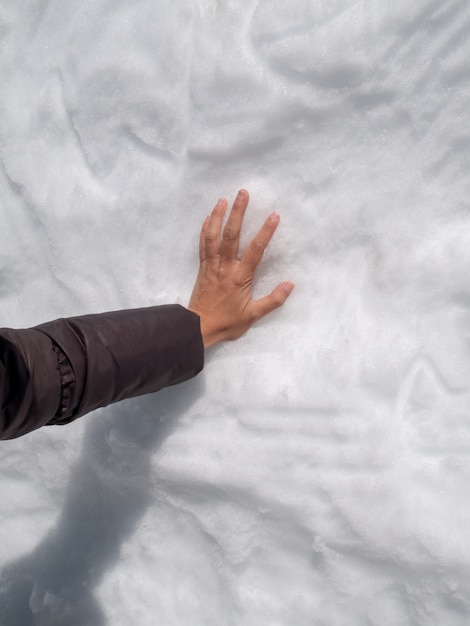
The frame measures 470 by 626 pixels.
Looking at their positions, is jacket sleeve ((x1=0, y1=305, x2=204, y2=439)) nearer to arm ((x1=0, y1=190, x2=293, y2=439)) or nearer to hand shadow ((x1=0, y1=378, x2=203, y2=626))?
arm ((x1=0, y1=190, x2=293, y2=439))

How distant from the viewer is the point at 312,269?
1634 millimetres

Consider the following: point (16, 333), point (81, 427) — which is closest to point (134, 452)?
A: point (81, 427)

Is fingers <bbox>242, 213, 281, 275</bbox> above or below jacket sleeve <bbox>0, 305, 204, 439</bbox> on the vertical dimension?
above

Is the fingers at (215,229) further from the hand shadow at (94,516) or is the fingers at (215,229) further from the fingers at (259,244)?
the hand shadow at (94,516)

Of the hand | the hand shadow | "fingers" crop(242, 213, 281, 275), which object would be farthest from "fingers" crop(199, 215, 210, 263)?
the hand shadow

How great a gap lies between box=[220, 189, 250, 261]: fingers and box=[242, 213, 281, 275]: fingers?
46mm

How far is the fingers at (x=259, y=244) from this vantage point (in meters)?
1.56

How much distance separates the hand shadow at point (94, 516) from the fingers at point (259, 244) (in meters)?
0.42

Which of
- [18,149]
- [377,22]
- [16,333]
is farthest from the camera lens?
[18,149]

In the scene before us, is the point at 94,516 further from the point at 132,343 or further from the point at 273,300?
the point at 273,300

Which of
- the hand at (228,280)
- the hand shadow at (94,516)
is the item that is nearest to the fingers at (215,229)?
the hand at (228,280)

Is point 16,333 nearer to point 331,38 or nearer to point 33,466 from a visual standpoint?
point 33,466

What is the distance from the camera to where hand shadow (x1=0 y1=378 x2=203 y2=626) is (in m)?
1.77

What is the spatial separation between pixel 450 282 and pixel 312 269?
390 millimetres
